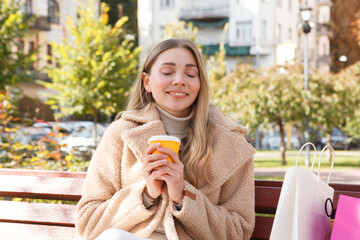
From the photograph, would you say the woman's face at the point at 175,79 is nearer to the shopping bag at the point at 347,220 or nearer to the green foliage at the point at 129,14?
the shopping bag at the point at 347,220

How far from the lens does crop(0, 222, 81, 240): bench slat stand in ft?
10.5

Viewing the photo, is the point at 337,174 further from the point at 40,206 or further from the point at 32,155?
the point at 40,206

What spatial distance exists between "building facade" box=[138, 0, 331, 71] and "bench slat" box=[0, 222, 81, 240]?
3044 centimetres

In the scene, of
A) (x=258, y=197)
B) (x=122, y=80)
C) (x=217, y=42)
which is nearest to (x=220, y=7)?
(x=217, y=42)

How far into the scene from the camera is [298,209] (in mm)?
2137

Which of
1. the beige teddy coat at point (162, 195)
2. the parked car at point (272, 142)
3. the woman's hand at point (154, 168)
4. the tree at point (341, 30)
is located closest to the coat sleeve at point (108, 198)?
the beige teddy coat at point (162, 195)

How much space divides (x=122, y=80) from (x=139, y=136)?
→ 16.5m

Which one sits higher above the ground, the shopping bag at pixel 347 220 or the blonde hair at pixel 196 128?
the blonde hair at pixel 196 128

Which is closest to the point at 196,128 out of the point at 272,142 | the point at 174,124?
the point at 174,124

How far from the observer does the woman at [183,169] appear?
2521 millimetres

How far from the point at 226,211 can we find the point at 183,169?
0.32m

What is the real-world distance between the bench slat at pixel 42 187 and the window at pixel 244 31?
106ft

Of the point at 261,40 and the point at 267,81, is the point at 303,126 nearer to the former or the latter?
the point at 267,81

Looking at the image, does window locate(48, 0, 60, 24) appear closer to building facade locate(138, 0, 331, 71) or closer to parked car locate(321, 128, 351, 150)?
building facade locate(138, 0, 331, 71)
